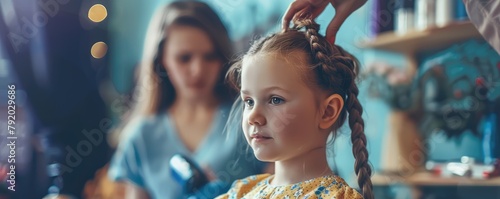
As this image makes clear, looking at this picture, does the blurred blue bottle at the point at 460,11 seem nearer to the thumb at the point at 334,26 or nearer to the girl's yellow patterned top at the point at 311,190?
the thumb at the point at 334,26

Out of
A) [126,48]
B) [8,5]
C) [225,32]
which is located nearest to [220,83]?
[225,32]

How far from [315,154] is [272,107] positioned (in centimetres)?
13

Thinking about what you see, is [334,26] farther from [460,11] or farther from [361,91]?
[460,11]

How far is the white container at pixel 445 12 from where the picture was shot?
146cm

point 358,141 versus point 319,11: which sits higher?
point 319,11

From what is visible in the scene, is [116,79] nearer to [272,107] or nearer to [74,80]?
[74,80]

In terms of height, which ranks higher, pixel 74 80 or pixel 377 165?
pixel 74 80

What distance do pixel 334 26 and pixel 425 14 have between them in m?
0.22

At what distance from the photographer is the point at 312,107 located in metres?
1.30

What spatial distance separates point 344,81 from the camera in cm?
132

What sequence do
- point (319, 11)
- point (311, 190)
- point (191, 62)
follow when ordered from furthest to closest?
point (191, 62), point (319, 11), point (311, 190)

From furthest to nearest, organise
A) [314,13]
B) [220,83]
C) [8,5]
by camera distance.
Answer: [8,5] < [220,83] < [314,13]

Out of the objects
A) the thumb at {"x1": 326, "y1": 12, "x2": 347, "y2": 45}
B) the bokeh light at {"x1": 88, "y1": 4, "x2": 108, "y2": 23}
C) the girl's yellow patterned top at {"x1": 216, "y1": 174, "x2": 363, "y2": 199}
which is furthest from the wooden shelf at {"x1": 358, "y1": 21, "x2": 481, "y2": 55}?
the bokeh light at {"x1": 88, "y1": 4, "x2": 108, "y2": 23}

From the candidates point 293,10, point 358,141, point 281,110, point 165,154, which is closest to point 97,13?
point 165,154
